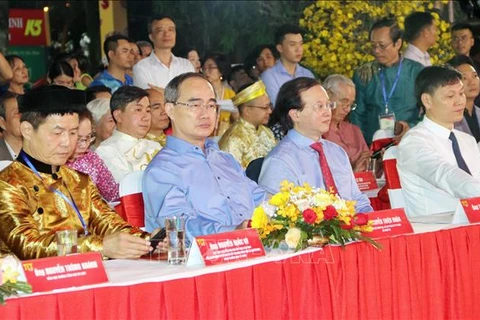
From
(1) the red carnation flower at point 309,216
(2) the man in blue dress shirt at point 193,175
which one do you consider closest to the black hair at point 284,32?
(2) the man in blue dress shirt at point 193,175

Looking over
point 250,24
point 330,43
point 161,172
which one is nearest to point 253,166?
point 161,172

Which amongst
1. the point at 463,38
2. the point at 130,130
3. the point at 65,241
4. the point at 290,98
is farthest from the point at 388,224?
the point at 463,38

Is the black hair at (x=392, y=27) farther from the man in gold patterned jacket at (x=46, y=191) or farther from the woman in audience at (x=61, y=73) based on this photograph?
the man in gold patterned jacket at (x=46, y=191)

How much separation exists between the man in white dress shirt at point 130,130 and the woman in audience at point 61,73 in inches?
80.3

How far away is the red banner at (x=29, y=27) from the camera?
44.3 feet

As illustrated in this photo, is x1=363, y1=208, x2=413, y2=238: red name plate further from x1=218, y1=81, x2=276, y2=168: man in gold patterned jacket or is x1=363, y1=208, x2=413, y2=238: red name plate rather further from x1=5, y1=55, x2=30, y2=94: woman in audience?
x1=5, y1=55, x2=30, y2=94: woman in audience

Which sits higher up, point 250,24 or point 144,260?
Result: point 250,24

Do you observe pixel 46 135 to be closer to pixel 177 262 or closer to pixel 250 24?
pixel 177 262

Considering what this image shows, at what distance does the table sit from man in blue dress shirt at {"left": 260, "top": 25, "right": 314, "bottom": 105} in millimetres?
4522

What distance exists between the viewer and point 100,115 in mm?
7328

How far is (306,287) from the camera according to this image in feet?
13.4

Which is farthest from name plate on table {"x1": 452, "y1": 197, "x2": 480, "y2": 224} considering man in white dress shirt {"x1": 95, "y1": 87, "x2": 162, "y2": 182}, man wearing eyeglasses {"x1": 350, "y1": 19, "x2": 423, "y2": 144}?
man wearing eyeglasses {"x1": 350, "y1": 19, "x2": 423, "y2": 144}

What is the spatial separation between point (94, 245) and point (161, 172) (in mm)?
638

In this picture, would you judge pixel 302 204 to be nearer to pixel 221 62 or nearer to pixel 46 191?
pixel 46 191
